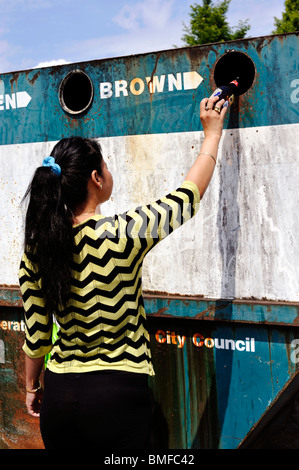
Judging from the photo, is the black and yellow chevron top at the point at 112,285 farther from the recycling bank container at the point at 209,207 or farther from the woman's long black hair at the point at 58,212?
the recycling bank container at the point at 209,207

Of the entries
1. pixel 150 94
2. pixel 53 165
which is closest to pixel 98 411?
pixel 53 165

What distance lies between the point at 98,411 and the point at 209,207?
37.3 inches

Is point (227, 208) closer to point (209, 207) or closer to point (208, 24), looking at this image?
point (209, 207)

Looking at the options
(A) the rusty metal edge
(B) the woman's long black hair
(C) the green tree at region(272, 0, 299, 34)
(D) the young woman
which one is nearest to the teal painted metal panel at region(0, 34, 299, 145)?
(D) the young woman

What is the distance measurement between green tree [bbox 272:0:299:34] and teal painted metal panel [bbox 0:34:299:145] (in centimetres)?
1356

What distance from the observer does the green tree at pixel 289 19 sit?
46.8 feet

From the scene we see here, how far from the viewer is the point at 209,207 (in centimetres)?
198

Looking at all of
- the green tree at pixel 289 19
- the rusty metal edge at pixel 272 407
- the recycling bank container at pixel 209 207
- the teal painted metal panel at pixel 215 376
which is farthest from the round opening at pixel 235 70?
the green tree at pixel 289 19

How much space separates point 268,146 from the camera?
1867 millimetres

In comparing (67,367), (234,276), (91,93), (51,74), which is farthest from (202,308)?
(51,74)

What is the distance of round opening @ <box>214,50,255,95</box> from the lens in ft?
6.30
